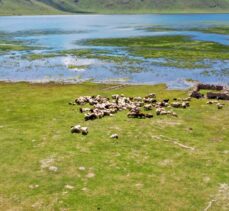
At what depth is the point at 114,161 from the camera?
26391 mm

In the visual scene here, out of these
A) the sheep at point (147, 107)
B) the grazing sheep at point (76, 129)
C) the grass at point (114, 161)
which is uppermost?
the grazing sheep at point (76, 129)

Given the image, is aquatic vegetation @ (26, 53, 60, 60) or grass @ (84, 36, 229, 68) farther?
aquatic vegetation @ (26, 53, 60, 60)

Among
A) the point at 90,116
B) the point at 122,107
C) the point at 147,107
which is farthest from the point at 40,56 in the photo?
the point at 90,116

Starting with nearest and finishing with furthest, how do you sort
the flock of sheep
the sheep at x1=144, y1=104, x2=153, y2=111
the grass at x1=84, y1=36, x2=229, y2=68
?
the flock of sheep → the sheep at x1=144, y1=104, x2=153, y2=111 → the grass at x1=84, y1=36, x2=229, y2=68

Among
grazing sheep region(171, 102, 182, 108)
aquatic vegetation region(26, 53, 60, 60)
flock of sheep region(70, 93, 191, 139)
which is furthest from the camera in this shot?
aquatic vegetation region(26, 53, 60, 60)

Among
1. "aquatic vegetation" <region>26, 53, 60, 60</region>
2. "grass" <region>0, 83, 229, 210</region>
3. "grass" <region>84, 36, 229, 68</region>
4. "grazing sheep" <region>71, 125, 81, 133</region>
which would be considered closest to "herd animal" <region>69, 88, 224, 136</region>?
"grazing sheep" <region>71, 125, 81, 133</region>

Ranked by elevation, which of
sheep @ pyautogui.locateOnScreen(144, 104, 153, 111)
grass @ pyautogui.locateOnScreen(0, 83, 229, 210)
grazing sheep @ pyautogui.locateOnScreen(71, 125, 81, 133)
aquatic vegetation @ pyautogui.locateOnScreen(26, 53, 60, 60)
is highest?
grazing sheep @ pyautogui.locateOnScreen(71, 125, 81, 133)

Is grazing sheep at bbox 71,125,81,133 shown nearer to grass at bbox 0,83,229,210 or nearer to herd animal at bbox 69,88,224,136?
herd animal at bbox 69,88,224,136

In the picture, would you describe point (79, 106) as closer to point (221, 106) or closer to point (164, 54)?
point (221, 106)

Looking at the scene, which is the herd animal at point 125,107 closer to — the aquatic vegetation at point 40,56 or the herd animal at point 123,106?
the herd animal at point 123,106

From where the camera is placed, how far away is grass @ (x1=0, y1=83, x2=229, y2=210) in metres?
21.6

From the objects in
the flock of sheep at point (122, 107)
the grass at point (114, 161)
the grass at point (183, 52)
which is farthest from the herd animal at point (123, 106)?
the grass at point (183, 52)

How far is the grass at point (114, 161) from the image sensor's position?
21609mm

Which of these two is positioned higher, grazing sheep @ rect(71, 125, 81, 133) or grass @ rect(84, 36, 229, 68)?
grazing sheep @ rect(71, 125, 81, 133)
